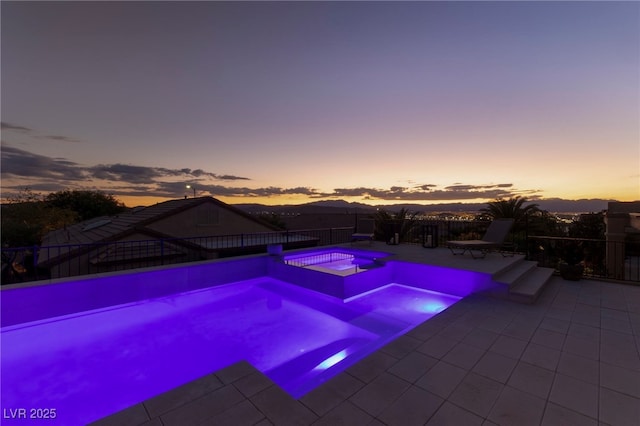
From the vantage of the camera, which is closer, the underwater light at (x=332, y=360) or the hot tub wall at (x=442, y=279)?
the underwater light at (x=332, y=360)

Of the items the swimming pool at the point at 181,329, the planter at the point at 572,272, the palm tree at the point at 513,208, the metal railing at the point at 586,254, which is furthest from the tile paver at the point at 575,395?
the palm tree at the point at 513,208

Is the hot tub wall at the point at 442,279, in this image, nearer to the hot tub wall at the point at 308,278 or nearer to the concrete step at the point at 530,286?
the concrete step at the point at 530,286

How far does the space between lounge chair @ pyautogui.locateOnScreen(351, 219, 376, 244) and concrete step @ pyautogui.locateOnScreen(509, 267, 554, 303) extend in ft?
15.5

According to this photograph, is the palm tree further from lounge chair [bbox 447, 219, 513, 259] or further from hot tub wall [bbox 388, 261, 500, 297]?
hot tub wall [bbox 388, 261, 500, 297]

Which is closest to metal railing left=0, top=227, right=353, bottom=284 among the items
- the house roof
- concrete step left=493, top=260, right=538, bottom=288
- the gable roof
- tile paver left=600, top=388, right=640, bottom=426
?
the house roof

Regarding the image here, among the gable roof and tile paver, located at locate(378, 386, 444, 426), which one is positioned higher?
the gable roof

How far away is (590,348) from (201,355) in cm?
504

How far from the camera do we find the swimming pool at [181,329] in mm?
3082

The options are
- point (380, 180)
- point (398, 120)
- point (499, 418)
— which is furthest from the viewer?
point (380, 180)

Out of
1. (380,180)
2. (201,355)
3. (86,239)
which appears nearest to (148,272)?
(201,355)

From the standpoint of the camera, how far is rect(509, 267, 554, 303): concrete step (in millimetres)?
4734

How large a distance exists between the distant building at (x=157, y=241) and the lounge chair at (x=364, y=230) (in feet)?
10.3

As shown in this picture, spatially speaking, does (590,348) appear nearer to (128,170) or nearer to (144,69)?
(144,69)

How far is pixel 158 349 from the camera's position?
3.91 metres
